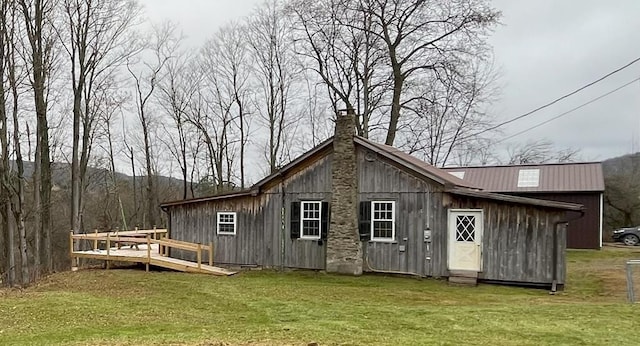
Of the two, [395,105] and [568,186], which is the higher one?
[395,105]

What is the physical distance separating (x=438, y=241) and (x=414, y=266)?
100 cm

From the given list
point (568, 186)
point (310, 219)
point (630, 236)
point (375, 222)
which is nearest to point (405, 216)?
point (375, 222)

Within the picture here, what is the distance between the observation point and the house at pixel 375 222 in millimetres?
13898

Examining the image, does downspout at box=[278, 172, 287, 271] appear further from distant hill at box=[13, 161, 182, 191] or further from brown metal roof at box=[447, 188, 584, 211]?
distant hill at box=[13, 161, 182, 191]

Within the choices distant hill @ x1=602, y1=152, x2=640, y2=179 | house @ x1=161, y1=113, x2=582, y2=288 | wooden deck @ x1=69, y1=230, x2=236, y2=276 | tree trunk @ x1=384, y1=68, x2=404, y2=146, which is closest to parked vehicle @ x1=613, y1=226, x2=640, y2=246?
distant hill @ x1=602, y1=152, x2=640, y2=179

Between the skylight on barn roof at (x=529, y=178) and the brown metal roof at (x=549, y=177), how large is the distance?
0.14 meters

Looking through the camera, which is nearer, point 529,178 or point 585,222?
point 585,222

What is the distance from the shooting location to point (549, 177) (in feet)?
85.4

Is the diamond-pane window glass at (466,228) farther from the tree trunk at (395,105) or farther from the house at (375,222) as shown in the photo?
the tree trunk at (395,105)

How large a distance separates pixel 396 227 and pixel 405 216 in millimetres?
416

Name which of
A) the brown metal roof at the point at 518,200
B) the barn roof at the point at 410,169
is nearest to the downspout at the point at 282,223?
the barn roof at the point at 410,169

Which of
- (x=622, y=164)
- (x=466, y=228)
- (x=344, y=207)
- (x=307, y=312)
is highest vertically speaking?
(x=622, y=164)

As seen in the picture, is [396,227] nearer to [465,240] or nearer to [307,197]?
[465,240]

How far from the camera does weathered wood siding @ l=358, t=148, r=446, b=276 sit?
1486cm
